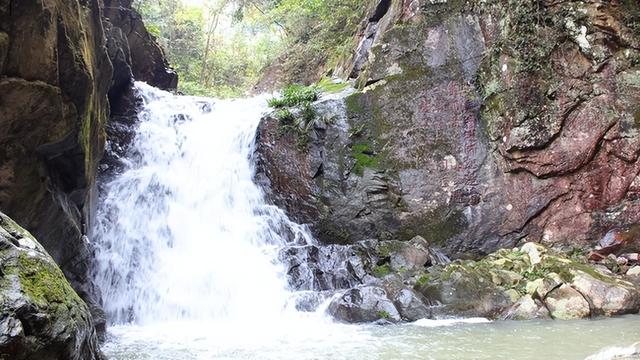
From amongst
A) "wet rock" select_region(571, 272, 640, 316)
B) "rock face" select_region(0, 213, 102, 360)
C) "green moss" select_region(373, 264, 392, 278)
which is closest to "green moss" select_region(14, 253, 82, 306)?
"rock face" select_region(0, 213, 102, 360)

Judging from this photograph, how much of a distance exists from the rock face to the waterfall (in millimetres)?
5060

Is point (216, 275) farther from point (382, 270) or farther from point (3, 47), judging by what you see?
point (3, 47)

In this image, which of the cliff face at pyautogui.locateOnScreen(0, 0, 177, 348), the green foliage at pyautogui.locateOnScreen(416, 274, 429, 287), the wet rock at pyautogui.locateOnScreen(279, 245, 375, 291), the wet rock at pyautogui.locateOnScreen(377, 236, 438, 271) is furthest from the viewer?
the wet rock at pyautogui.locateOnScreen(377, 236, 438, 271)

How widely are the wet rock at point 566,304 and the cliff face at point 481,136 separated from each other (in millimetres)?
2567

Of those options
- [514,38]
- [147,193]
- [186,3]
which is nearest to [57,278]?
[147,193]

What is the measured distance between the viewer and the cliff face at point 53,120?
17.2 feet

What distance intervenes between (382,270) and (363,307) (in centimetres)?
164

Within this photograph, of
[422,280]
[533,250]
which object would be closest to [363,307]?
[422,280]

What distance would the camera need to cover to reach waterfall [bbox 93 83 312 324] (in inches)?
336

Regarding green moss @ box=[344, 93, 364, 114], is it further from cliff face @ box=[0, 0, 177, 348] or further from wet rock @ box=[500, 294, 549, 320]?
wet rock @ box=[500, 294, 549, 320]

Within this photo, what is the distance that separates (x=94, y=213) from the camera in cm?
973

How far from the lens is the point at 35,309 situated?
9.12 feet

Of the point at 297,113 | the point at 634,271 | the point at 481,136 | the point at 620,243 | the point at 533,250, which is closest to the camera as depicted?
the point at 634,271

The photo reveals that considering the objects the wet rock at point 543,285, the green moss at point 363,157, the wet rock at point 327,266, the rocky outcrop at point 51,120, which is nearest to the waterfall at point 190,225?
the wet rock at point 327,266
